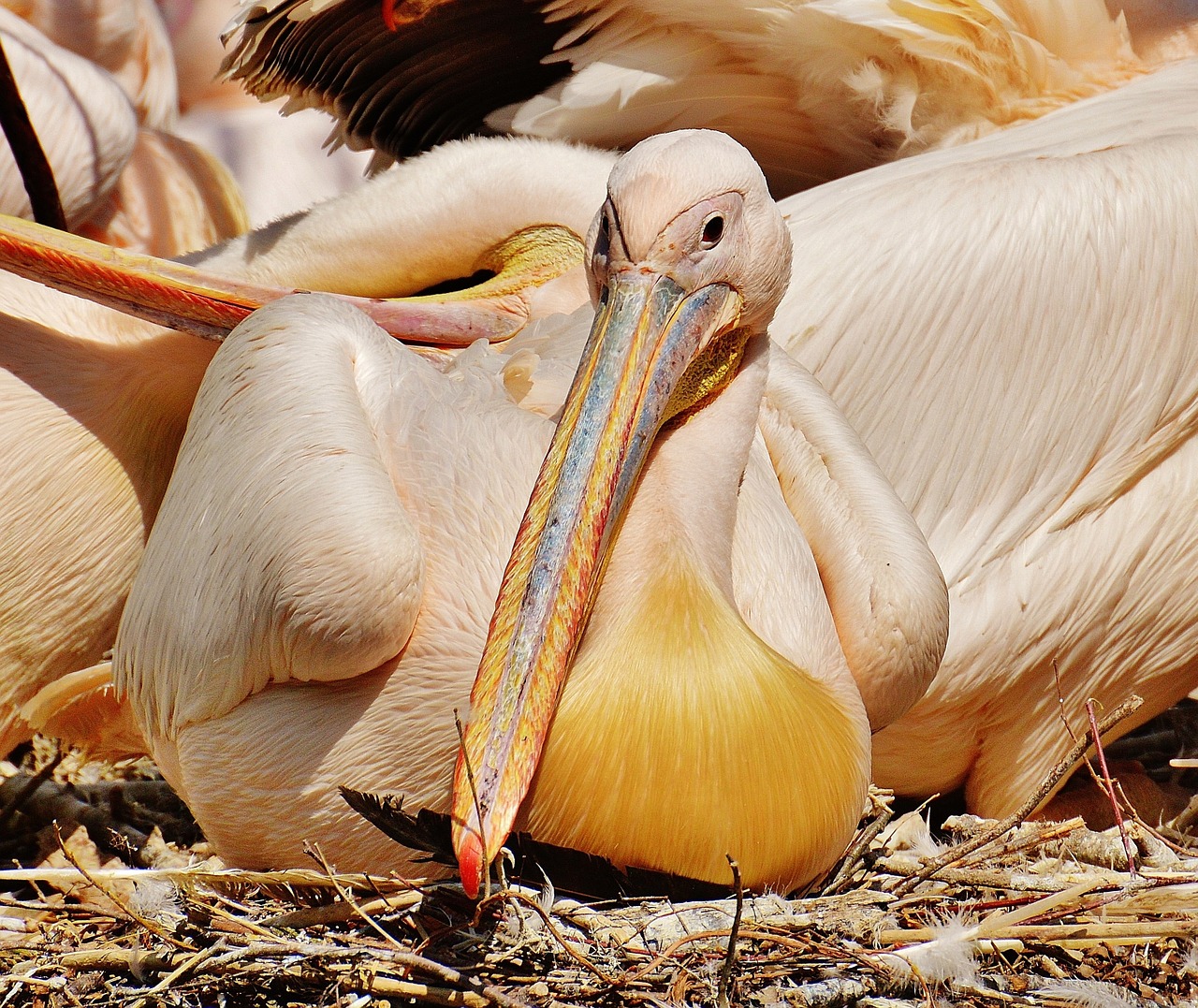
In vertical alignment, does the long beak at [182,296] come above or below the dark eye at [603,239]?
below

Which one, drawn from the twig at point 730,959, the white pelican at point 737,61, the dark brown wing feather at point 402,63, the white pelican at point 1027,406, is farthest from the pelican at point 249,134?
the twig at point 730,959

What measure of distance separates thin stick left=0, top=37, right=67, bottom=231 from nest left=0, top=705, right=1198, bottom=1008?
139cm

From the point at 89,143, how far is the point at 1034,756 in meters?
2.58

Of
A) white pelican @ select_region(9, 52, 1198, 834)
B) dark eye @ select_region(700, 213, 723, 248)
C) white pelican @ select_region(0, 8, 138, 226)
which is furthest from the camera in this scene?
white pelican @ select_region(0, 8, 138, 226)

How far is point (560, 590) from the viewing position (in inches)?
61.1

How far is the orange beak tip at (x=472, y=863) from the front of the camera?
4.45 feet

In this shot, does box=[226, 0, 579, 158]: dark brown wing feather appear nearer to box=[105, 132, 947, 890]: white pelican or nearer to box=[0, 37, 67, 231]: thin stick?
box=[0, 37, 67, 231]: thin stick

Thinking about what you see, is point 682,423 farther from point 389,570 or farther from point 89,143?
point 89,143

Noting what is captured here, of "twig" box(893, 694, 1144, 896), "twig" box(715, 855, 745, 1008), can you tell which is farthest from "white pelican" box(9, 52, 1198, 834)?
"twig" box(715, 855, 745, 1008)

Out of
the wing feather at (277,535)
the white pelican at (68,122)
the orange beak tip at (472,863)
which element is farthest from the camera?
the white pelican at (68,122)

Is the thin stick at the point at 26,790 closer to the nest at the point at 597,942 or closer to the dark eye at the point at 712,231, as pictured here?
the nest at the point at 597,942

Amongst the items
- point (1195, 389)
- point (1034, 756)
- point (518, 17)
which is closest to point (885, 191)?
point (1195, 389)

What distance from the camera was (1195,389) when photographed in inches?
94.9

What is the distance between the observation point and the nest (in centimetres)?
148
